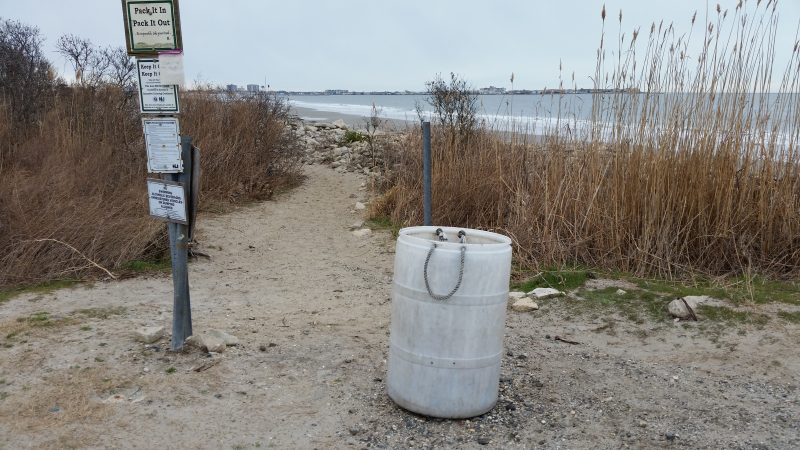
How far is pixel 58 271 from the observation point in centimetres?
561

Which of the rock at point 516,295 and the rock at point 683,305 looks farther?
the rock at point 516,295

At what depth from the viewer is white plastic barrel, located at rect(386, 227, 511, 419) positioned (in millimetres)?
3117

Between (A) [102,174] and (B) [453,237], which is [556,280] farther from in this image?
(A) [102,174]

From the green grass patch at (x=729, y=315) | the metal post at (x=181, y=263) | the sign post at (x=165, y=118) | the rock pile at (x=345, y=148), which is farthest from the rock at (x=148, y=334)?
the rock pile at (x=345, y=148)

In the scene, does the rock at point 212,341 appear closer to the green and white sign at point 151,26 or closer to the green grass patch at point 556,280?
the green and white sign at point 151,26

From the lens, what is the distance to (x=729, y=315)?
468 centimetres

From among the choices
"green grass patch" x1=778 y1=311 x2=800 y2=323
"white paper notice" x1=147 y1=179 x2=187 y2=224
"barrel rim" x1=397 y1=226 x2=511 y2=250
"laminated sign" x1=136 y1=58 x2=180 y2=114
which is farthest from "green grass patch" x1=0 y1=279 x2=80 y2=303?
"green grass patch" x1=778 y1=311 x2=800 y2=323

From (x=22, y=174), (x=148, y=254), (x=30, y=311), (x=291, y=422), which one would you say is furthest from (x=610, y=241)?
(x=22, y=174)

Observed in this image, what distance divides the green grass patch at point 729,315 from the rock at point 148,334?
3.63m

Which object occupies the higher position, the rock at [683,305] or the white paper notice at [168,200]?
the white paper notice at [168,200]

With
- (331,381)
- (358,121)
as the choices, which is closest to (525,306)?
(331,381)

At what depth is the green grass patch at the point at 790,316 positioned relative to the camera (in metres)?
4.57

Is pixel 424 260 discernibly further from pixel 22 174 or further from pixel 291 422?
pixel 22 174

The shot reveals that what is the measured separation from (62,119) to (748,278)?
8.26 meters
